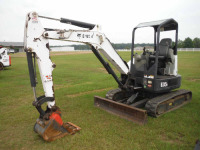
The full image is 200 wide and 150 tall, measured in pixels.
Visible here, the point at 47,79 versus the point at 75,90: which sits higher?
the point at 47,79

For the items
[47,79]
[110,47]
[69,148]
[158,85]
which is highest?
[110,47]

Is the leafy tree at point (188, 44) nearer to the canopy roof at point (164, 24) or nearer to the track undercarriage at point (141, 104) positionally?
the canopy roof at point (164, 24)

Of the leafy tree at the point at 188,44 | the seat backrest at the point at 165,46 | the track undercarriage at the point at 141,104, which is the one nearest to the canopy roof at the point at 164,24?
the seat backrest at the point at 165,46

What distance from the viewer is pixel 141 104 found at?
670 cm

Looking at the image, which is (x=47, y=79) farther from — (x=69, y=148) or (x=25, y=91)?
(x=25, y=91)

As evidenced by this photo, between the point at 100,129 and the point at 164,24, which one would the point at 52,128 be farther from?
the point at 164,24

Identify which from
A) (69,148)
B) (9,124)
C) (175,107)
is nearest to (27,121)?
(9,124)

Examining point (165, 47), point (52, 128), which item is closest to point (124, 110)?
point (52, 128)

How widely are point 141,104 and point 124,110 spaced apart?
868 millimetres

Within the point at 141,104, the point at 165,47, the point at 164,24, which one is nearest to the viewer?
the point at 164,24

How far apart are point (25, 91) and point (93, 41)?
602 cm

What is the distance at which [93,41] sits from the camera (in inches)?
225

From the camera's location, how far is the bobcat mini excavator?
4551 mm

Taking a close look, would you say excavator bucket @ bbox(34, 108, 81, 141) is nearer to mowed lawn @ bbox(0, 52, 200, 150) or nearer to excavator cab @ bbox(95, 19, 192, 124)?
mowed lawn @ bbox(0, 52, 200, 150)
